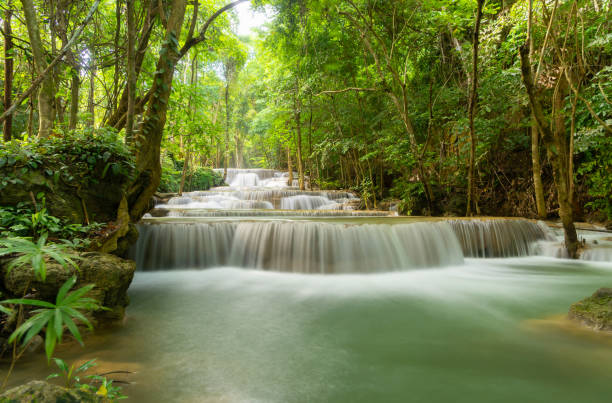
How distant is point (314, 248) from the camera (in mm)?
A: 5344

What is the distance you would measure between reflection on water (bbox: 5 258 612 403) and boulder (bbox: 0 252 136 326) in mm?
239

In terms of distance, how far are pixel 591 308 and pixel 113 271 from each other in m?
4.44

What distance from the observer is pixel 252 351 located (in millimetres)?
2352

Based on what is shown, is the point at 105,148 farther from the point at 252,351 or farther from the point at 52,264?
the point at 252,351

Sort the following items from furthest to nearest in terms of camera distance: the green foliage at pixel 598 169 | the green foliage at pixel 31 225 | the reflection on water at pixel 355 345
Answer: the green foliage at pixel 598 169, the green foliage at pixel 31 225, the reflection on water at pixel 355 345

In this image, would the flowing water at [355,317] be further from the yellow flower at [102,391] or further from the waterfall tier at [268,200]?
the waterfall tier at [268,200]

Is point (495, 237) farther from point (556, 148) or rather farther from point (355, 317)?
point (355, 317)

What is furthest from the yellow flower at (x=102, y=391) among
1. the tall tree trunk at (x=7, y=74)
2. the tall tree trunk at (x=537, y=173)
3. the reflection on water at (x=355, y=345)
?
the tall tree trunk at (x=537, y=173)

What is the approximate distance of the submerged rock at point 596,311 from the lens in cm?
242

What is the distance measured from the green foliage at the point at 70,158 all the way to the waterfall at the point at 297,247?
1762mm

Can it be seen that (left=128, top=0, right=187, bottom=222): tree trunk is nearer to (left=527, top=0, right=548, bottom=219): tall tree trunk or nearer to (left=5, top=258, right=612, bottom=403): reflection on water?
(left=5, top=258, right=612, bottom=403): reflection on water

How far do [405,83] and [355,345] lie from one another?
7382mm

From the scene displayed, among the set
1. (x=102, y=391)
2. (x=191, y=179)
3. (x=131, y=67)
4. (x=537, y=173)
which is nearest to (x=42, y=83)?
(x=131, y=67)

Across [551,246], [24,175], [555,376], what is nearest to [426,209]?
[551,246]
